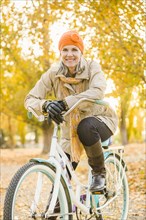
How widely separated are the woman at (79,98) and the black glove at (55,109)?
15cm

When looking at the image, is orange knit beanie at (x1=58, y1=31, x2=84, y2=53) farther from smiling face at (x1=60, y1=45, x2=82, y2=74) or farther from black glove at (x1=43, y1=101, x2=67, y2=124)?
black glove at (x1=43, y1=101, x2=67, y2=124)

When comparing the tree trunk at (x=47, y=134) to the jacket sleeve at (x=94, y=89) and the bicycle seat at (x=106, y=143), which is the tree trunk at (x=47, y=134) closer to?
the bicycle seat at (x=106, y=143)

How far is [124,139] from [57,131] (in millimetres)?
25160

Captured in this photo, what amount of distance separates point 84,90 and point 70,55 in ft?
1.18

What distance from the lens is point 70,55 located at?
381cm

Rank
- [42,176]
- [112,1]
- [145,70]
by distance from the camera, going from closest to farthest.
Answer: [42,176]
[112,1]
[145,70]

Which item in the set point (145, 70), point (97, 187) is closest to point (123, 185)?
point (97, 187)

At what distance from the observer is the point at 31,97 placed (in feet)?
12.7

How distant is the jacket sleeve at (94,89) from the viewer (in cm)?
352

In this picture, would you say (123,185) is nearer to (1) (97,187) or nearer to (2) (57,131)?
(1) (97,187)

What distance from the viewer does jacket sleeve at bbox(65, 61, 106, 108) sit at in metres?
3.52

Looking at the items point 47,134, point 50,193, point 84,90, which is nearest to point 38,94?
point 84,90

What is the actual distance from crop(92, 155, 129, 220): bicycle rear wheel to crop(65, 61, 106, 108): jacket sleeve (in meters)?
1.10

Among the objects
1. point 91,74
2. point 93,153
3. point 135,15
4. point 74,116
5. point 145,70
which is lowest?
point 93,153
